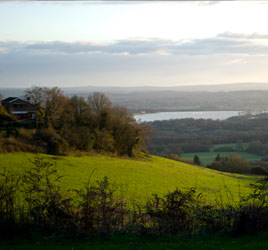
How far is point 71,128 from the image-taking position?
38000mm

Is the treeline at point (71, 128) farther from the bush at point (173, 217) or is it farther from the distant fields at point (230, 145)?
the distant fields at point (230, 145)

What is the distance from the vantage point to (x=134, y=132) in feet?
146

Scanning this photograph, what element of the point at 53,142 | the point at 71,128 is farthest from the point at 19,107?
the point at 53,142

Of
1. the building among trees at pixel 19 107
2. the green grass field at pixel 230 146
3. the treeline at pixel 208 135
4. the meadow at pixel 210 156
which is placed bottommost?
the meadow at pixel 210 156

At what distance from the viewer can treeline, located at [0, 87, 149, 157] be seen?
108 ft

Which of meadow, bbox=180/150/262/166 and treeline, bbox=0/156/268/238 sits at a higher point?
treeline, bbox=0/156/268/238

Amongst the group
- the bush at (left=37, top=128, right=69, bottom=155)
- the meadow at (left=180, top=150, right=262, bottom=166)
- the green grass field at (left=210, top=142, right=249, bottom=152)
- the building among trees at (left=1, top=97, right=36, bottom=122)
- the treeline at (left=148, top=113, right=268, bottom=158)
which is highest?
the building among trees at (left=1, top=97, right=36, bottom=122)

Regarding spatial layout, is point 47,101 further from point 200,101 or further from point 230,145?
point 200,101

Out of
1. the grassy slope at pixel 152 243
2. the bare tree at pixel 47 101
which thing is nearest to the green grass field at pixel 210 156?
the bare tree at pixel 47 101

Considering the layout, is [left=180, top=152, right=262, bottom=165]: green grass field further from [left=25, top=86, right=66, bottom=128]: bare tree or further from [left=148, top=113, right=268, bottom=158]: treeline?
[left=25, top=86, right=66, bottom=128]: bare tree

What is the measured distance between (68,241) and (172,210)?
2842mm

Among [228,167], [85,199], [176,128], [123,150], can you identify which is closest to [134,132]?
[123,150]

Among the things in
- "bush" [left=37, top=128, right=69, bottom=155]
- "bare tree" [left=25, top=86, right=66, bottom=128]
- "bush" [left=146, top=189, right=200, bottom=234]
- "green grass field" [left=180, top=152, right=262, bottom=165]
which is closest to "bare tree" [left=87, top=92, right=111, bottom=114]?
"bare tree" [left=25, top=86, right=66, bottom=128]

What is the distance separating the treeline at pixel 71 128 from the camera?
33.0 meters
